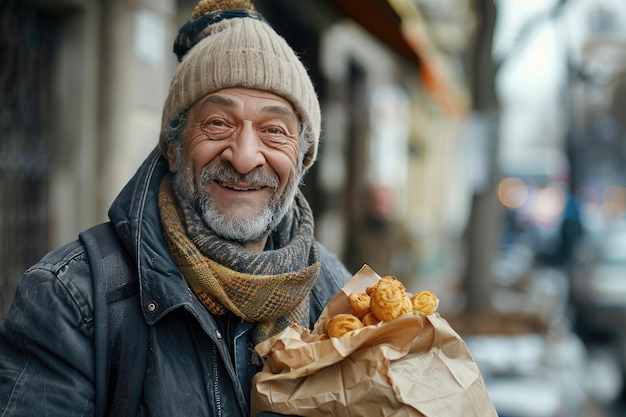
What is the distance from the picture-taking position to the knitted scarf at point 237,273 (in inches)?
77.7

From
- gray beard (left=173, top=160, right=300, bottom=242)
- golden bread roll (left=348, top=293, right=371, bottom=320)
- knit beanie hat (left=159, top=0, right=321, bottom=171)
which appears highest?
knit beanie hat (left=159, top=0, right=321, bottom=171)

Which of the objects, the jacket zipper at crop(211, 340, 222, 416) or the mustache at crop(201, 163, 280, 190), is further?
the mustache at crop(201, 163, 280, 190)

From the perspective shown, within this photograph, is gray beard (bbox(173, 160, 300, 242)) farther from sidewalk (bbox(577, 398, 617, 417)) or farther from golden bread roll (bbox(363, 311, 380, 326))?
sidewalk (bbox(577, 398, 617, 417))

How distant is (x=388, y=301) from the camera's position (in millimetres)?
1919

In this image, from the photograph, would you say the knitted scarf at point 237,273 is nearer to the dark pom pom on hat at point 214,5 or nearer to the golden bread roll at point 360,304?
the golden bread roll at point 360,304

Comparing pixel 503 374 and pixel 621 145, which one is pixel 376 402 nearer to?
pixel 503 374

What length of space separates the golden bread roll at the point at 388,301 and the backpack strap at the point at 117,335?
0.57 meters

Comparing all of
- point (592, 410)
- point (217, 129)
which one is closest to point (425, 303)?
point (217, 129)

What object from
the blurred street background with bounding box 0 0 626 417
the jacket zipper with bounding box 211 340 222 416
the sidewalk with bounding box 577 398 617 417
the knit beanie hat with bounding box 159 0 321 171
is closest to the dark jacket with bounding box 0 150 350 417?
the jacket zipper with bounding box 211 340 222 416

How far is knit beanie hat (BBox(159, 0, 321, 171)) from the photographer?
2158mm

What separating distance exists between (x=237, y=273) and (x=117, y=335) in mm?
Answer: 336

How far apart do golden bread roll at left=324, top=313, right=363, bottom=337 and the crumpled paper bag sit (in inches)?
3.4

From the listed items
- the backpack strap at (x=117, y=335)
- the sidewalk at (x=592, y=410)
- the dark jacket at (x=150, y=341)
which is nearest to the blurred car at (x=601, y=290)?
the sidewalk at (x=592, y=410)

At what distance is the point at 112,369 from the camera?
6.15ft
